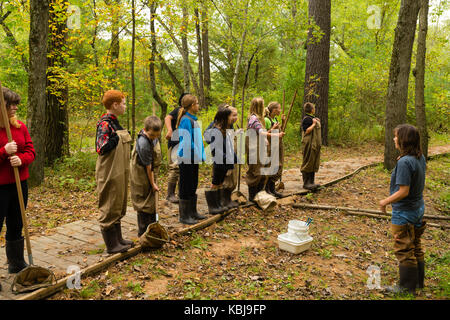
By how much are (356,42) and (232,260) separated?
65.2 feet

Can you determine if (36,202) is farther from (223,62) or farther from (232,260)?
(223,62)

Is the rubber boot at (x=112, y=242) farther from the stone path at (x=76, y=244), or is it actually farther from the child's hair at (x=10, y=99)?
the child's hair at (x=10, y=99)

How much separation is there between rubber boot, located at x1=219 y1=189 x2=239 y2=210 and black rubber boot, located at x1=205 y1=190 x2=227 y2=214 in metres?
0.17

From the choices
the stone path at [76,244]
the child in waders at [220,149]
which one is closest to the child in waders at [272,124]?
the child in waders at [220,149]

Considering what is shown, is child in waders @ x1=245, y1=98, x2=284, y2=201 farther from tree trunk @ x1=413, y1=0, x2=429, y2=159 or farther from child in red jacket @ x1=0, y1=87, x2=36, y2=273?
tree trunk @ x1=413, y1=0, x2=429, y2=159

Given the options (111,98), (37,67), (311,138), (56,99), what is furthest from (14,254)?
(56,99)

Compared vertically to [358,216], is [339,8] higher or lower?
higher

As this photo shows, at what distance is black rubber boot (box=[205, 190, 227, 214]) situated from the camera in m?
6.36

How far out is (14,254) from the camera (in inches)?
153

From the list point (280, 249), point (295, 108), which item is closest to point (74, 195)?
point (280, 249)

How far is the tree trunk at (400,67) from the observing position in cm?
973

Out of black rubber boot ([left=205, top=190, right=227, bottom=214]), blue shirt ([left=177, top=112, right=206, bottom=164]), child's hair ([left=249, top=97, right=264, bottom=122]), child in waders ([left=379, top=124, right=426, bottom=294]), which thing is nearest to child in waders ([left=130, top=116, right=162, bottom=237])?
blue shirt ([left=177, top=112, right=206, bottom=164])

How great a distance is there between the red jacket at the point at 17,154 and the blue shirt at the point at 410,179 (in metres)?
4.28

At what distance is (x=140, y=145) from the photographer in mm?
4730
